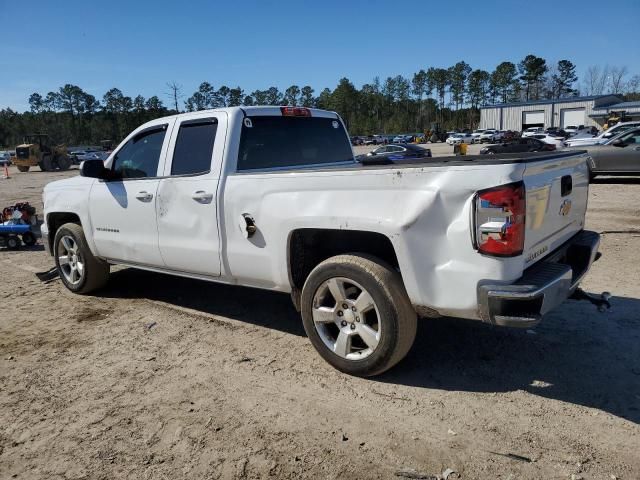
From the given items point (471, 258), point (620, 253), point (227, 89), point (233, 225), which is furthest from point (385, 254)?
point (227, 89)

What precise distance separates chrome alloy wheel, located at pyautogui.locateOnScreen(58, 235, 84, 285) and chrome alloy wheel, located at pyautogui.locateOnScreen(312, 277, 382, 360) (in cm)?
331

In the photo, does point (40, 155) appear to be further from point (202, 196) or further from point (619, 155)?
point (202, 196)

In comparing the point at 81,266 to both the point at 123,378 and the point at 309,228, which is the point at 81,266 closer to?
the point at 123,378

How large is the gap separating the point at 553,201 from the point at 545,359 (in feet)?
4.04

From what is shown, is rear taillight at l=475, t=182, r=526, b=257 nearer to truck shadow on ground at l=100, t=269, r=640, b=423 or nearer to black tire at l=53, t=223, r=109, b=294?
truck shadow on ground at l=100, t=269, r=640, b=423

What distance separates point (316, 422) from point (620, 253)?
554 centimetres

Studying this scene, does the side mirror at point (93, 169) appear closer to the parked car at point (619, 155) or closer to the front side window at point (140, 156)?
the front side window at point (140, 156)

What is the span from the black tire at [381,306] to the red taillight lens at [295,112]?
1880 mm

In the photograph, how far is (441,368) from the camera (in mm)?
3785

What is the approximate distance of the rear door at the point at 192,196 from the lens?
429 centimetres

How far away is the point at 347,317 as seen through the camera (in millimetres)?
3611

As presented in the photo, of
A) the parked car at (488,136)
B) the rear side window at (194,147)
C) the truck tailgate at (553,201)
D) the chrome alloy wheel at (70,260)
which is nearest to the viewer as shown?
the truck tailgate at (553,201)

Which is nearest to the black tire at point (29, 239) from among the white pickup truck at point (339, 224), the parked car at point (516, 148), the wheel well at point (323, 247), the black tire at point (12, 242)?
the black tire at point (12, 242)

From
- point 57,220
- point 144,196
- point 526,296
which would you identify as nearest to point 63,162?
point 57,220
